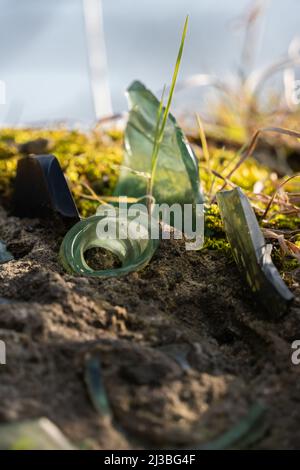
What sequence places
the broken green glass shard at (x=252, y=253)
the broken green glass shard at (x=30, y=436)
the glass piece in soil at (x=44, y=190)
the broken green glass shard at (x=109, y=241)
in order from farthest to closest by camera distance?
the glass piece in soil at (x=44, y=190) < the broken green glass shard at (x=109, y=241) < the broken green glass shard at (x=252, y=253) < the broken green glass shard at (x=30, y=436)

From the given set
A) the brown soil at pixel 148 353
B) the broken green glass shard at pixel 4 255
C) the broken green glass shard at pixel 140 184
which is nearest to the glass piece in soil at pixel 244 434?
the brown soil at pixel 148 353

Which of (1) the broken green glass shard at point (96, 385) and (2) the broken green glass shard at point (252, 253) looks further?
(2) the broken green glass shard at point (252, 253)

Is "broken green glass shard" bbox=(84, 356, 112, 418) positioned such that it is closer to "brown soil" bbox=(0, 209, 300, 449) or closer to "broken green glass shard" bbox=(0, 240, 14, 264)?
"brown soil" bbox=(0, 209, 300, 449)

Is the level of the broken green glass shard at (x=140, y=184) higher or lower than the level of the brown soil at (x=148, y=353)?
higher

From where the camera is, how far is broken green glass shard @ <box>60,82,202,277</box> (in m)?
1.38

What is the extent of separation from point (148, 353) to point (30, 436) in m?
0.26

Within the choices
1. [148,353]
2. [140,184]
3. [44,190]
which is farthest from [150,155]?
[148,353]

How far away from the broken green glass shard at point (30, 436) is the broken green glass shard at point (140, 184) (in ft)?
1.59

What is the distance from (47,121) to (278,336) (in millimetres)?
1990

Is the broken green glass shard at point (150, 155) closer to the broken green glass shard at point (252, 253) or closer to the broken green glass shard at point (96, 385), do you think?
the broken green glass shard at point (252, 253)

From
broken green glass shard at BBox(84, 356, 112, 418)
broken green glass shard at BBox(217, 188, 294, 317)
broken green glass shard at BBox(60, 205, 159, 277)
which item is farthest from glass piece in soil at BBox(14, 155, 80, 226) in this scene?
broken green glass shard at BBox(84, 356, 112, 418)

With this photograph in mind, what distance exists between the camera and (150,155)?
1.77 metres

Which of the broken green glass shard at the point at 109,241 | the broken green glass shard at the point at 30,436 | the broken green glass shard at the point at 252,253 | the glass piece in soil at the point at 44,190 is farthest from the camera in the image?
the glass piece in soil at the point at 44,190

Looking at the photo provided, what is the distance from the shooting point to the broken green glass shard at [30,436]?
2.79 feet
